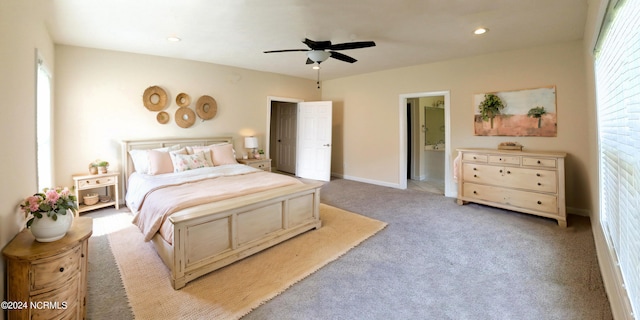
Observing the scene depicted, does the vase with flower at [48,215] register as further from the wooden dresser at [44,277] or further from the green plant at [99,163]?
the green plant at [99,163]

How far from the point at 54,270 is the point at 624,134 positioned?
10.7 ft

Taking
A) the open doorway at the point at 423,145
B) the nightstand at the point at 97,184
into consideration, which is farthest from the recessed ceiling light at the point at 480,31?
the nightstand at the point at 97,184

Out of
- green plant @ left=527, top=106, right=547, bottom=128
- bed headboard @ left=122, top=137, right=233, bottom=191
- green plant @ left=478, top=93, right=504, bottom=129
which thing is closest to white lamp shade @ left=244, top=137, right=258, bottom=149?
bed headboard @ left=122, top=137, right=233, bottom=191

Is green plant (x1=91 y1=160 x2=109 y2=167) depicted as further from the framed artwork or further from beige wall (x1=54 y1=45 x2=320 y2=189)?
the framed artwork

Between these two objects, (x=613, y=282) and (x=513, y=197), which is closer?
(x=613, y=282)

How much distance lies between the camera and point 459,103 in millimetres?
4609

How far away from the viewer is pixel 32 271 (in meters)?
1.37

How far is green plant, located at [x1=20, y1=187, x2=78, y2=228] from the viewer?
1.48 metres

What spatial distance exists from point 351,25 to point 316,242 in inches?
98.5

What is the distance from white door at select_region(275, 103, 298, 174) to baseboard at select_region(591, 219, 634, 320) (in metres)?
5.99

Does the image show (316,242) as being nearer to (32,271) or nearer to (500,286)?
(500,286)

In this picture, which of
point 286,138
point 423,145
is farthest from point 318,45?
point 286,138

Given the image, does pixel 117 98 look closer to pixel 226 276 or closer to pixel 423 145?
pixel 226 276

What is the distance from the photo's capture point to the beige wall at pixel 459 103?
3650 millimetres
